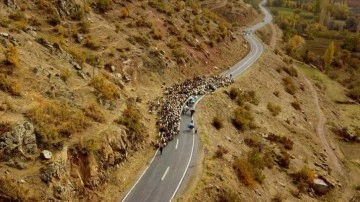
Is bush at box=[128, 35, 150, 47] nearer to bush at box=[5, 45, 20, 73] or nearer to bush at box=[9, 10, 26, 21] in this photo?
bush at box=[9, 10, 26, 21]

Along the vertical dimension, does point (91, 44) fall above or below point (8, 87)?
below

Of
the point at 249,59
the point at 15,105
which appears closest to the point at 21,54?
the point at 15,105

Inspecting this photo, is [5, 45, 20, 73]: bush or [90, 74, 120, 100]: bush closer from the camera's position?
[5, 45, 20, 73]: bush

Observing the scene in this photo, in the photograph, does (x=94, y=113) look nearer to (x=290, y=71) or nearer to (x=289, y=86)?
(x=289, y=86)

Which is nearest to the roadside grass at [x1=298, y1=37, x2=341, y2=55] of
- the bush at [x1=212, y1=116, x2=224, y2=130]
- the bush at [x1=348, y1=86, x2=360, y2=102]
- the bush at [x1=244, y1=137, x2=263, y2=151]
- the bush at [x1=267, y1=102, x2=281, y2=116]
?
the bush at [x1=348, y1=86, x2=360, y2=102]

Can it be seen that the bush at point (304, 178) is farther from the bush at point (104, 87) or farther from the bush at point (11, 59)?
the bush at point (11, 59)

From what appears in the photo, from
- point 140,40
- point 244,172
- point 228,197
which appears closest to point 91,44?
point 140,40

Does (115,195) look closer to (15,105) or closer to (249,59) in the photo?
(15,105)

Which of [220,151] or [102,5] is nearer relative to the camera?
[220,151]
